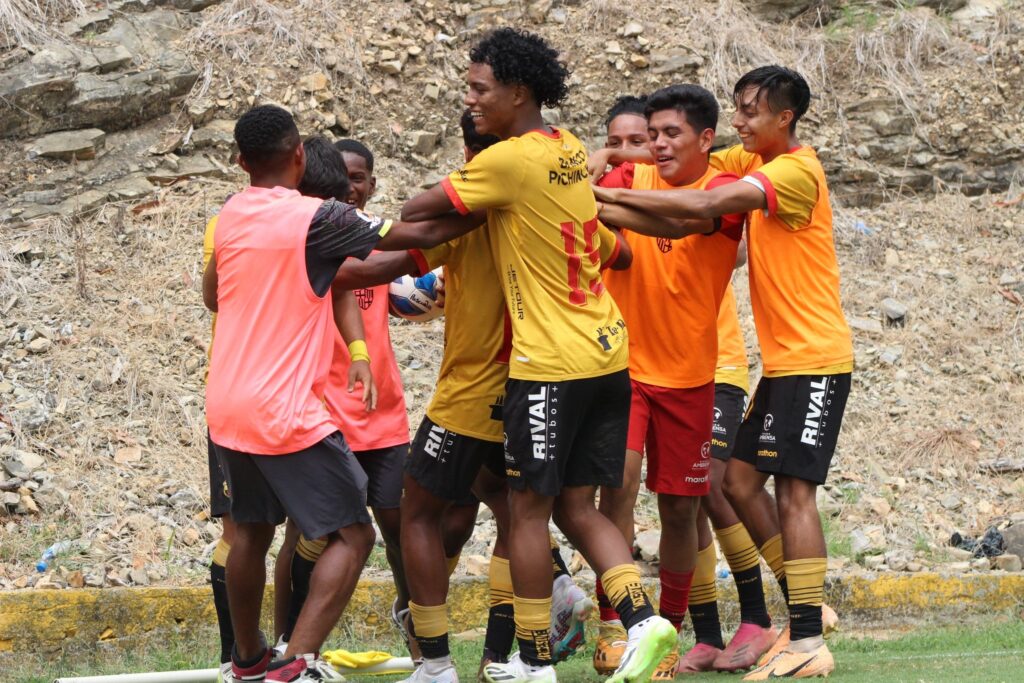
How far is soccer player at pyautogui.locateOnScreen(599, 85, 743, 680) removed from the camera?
6.29 meters

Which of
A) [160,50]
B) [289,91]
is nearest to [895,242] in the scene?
[289,91]

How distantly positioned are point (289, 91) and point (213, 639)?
20.9 ft

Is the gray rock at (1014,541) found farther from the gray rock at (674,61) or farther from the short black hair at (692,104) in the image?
the gray rock at (674,61)

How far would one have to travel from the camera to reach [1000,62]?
14117 mm

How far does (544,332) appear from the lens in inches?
207

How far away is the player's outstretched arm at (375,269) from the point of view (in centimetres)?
565

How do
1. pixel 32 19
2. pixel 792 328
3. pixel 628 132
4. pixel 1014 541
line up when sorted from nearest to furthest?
pixel 792 328
pixel 628 132
pixel 1014 541
pixel 32 19

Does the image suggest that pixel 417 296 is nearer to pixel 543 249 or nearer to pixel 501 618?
pixel 543 249

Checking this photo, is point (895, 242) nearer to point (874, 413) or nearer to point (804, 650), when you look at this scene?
point (874, 413)

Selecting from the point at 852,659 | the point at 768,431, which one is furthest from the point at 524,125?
the point at 852,659

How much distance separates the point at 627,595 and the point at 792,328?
1605 millimetres

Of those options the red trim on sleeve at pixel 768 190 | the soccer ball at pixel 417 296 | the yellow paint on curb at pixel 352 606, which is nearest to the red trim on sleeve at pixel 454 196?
the soccer ball at pixel 417 296

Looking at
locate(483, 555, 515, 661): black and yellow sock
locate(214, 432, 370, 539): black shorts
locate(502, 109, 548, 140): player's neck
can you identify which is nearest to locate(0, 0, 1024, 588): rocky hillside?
locate(483, 555, 515, 661): black and yellow sock

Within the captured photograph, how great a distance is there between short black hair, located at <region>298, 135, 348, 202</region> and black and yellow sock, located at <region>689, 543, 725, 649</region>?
8.27 ft
